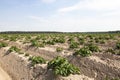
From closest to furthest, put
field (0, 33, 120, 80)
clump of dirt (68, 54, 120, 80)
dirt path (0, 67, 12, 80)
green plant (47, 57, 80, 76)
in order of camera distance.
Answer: green plant (47, 57, 80, 76) → field (0, 33, 120, 80) → clump of dirt (68, 54, 120, 80) → dirt path (0, 67, 12, 80)

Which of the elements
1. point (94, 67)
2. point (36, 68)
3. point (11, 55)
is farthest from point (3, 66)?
point (94, 67)

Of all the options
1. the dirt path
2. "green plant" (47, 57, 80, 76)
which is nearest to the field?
"green plant" (47, 57, 80, 76)

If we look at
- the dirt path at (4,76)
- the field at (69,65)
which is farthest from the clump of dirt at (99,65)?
the dirt path at (4,76)

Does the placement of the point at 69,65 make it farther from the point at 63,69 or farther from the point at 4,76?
the point at 4,76

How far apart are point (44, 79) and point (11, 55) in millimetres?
10768

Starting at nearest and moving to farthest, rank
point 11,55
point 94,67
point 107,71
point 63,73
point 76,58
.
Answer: point 63,73 < point 107,71 < point 94,67 < point 76,58 < point 11,55

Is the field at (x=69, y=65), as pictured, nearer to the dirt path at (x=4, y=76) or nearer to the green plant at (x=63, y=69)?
the green plant at (x=63, y=69)

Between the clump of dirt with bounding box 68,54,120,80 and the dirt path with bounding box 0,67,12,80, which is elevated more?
the clump of dirt with bounding box 68,54,120,80

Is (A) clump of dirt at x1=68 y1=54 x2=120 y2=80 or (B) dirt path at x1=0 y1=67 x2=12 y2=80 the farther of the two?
(B) dirt path at x1=0 y1=67 x2=12 y2=80

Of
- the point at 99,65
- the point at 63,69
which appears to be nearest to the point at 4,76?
the point at 63,69

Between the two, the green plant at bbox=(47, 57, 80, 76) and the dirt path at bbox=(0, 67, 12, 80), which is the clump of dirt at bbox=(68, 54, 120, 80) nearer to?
the green plant at bbox=(47, 57, 80, 76)

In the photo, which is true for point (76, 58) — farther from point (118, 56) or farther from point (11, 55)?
point (11, 55)

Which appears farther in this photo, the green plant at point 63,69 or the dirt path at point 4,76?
the dirt path at point 4,76

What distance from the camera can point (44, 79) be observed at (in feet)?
54.9
